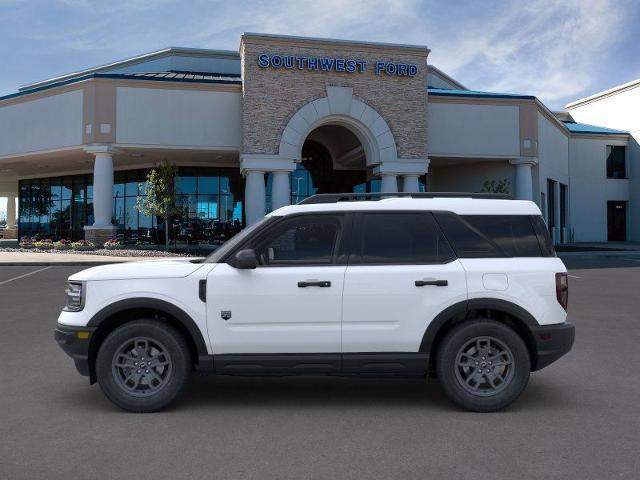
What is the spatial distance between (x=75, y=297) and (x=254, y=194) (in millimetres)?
23476

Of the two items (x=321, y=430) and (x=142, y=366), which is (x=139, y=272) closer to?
(x=142, y=366)

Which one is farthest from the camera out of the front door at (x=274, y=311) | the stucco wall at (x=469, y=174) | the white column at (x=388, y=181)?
the stucco wall at (x=469, y=174)

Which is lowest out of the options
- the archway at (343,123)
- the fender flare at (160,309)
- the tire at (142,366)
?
the tire at (142,366)

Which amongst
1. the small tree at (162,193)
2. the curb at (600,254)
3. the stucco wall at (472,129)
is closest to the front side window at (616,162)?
the stucco wall at (472,129)

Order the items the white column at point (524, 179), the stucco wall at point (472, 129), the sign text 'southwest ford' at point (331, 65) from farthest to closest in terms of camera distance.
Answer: the white column at point (524, 179) < the stucco wall at point (472, 129) < the sign text 'southwest ford' at point (331, 65)

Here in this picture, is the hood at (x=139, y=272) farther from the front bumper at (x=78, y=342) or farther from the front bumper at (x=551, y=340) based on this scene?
the front bumper at (x=551, y=340)

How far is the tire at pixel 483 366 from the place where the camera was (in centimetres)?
512

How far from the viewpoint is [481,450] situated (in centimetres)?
423

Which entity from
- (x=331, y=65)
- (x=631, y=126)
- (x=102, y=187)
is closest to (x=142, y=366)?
(x=331, y=65)

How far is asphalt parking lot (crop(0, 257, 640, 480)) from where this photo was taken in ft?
12.8

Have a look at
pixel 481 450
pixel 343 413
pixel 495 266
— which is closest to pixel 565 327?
pixel 495 266

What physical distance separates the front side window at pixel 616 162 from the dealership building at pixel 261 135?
531cm

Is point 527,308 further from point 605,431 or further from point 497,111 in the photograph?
point 497,111

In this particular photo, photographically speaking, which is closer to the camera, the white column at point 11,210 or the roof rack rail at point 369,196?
the roof rack rail at point 369,196
